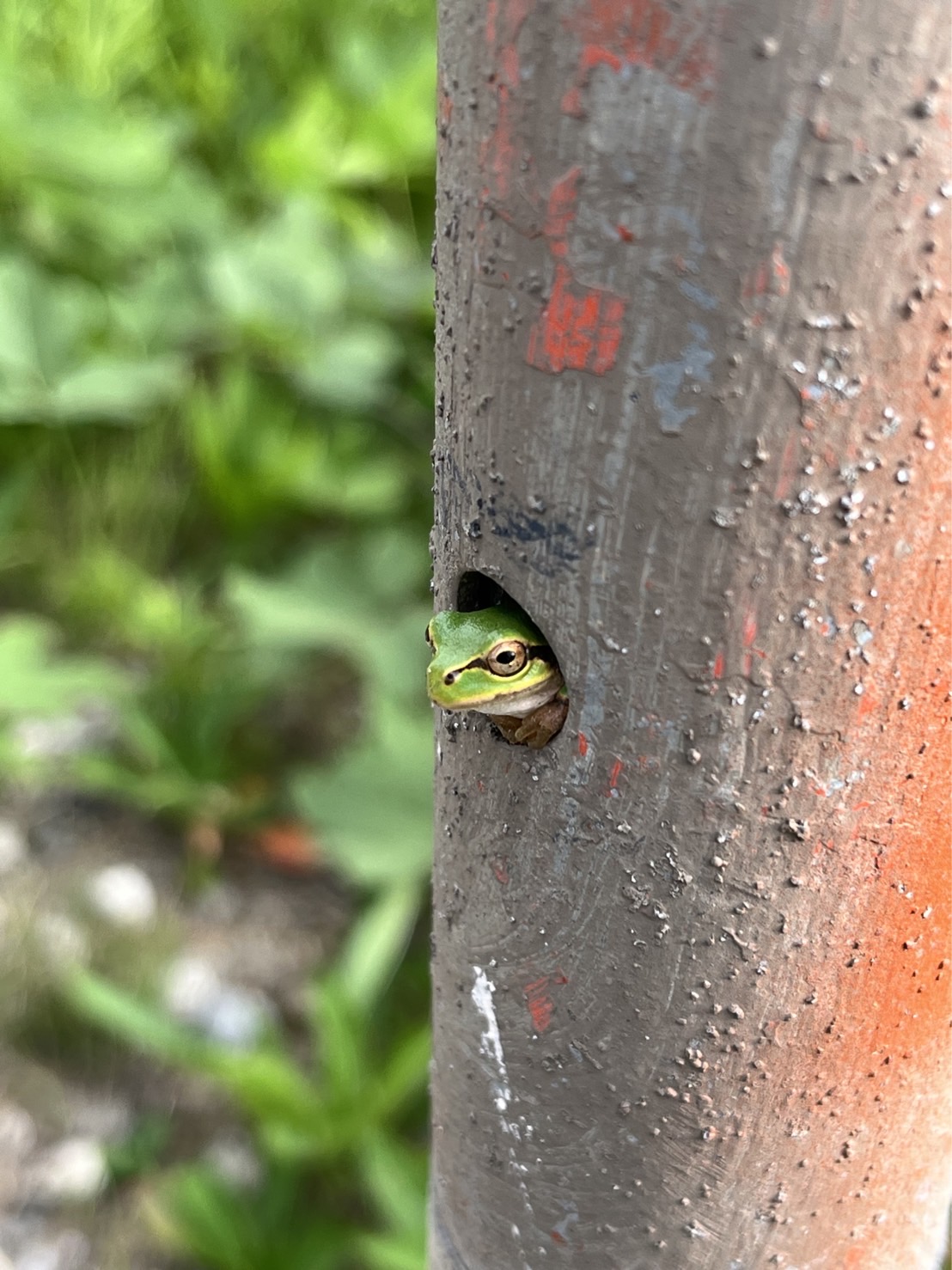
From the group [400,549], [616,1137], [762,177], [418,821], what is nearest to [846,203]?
[762,177]

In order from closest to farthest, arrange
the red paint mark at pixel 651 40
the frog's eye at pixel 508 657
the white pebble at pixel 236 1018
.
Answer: the red paint mark at pixel 651 40 → the frog's eye at pixel 508 657 → the white pebble at pixel 236 1018

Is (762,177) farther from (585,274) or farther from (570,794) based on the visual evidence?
(570,794)

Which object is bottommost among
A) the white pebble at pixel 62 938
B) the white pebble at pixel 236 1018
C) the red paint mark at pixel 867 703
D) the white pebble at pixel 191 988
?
the white pebble at pixel 236 1018

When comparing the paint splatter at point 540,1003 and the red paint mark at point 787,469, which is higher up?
the red paint mark at point 787,469

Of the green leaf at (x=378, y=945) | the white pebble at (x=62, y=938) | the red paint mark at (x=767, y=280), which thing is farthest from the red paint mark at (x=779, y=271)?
the white pebble at (x=62, y=938)

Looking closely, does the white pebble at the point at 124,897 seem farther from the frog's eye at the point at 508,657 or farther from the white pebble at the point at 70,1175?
the frog's eye at the point at 508,657

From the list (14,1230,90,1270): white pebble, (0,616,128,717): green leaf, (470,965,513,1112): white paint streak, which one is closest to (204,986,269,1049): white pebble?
(14,1230,90,1270): white pebble

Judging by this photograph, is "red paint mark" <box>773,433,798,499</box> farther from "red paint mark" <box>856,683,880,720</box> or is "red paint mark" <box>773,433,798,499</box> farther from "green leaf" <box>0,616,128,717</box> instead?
"green leaf" <box>0,616,128,717</box>
